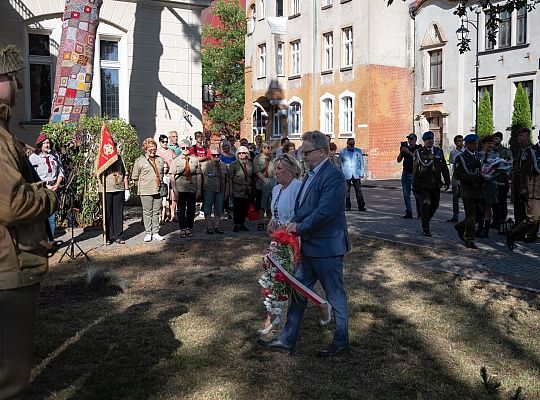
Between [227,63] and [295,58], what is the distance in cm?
1412

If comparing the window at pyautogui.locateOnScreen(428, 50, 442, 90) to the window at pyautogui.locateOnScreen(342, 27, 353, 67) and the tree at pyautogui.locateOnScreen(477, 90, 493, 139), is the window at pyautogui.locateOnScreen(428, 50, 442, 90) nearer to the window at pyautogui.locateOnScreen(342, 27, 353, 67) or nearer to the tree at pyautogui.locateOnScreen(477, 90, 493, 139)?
the tree at pyautogui.locateOnScreen(477, 90, 493, 139)

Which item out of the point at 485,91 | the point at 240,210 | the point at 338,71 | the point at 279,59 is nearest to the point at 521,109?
the point at 485,91

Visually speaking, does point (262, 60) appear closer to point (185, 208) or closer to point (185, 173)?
point (185, 208)

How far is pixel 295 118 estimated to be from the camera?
39.7 m

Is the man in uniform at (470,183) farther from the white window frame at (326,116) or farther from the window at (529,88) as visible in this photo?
the white window frame at (326,116)

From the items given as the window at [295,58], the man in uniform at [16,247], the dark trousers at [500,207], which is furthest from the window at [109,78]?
the window at [295,58]

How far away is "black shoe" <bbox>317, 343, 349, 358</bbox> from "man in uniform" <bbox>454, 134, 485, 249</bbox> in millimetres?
5910

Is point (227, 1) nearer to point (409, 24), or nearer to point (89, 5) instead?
point (409, 24)

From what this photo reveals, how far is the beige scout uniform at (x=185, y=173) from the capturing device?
12492 mm

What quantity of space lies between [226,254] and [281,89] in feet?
99.1

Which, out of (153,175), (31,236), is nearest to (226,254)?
(153,175)

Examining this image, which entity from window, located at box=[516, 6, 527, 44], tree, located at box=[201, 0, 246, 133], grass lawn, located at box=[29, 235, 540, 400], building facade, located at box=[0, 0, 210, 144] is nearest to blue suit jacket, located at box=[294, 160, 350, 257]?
grass lawn, located at box=[29, 235, 540, 400]

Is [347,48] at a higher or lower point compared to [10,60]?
higher

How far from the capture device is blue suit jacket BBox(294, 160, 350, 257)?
18.0 ft
